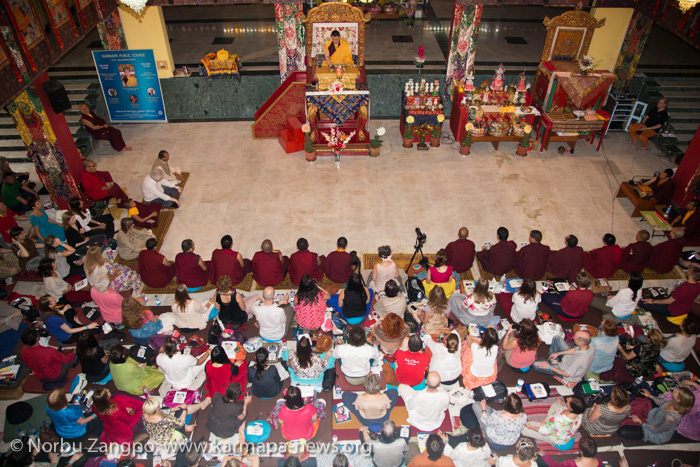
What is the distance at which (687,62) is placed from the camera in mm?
13852

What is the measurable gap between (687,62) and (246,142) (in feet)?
42.2

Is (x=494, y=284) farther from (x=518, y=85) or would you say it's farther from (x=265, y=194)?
(x=518, y=85)

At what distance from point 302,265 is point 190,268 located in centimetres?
196

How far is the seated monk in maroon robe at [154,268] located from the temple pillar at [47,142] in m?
3.45

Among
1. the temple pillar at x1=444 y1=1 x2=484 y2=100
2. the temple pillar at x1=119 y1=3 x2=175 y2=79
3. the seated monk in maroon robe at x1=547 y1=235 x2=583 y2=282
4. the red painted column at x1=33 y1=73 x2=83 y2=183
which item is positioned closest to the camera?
the seated monk in maroon robe at x1=547 y1=235 x2=583 y2=282

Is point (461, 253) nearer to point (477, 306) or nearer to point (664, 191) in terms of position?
point (477, 306)

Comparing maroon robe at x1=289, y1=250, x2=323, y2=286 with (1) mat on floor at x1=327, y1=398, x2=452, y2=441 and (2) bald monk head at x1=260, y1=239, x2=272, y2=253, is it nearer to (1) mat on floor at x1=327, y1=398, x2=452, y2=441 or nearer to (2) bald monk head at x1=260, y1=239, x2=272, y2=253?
(2) bald monk head at x1=260, y1=239, x2=272, y2=253

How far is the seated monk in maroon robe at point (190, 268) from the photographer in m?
8.20

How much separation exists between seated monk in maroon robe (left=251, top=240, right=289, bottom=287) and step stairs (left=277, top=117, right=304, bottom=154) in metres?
4.27

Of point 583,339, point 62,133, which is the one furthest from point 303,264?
point 62,133

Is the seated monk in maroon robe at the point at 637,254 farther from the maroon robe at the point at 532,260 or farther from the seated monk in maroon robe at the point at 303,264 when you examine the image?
the seated monk in maroon robe at the point at 303,264

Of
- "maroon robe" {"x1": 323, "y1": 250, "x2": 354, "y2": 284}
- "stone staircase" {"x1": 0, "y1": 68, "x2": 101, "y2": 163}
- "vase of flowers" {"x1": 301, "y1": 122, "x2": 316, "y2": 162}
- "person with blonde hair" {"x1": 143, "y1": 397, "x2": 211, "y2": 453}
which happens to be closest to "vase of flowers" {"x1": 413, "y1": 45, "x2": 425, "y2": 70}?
"vase of flowers" {"x1": 301, "y1": 122, "x2": 316, "y2": 162}

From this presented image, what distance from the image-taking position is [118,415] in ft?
19.3

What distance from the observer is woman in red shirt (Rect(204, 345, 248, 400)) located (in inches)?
246
